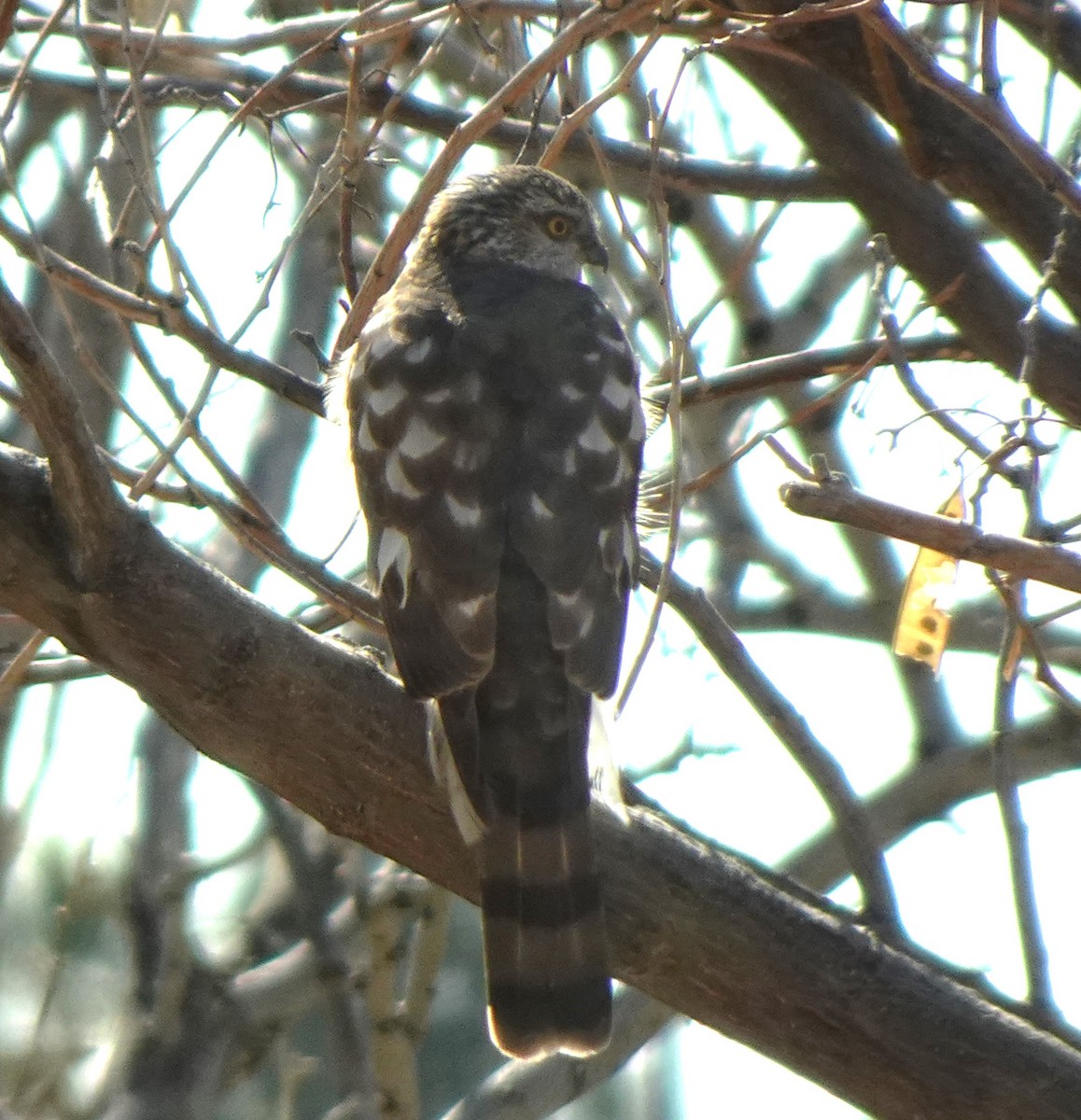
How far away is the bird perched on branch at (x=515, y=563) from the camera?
337 cm

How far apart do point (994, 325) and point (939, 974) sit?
67.6 inches

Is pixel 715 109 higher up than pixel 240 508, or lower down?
higher up

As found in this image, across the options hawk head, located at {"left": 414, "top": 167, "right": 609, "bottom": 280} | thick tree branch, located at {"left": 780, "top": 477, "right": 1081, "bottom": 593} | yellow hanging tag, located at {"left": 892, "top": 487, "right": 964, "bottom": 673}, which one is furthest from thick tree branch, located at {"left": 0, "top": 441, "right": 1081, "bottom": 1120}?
hawk head, located at {"left": 414, "top": 167, "right": 609, "bottom": 280}

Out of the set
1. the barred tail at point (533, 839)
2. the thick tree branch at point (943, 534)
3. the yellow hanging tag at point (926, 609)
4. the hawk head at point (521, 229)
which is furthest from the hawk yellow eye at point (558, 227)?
the thick tree branch at point (943, 534)

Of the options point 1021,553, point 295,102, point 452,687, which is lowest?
point 1021,553

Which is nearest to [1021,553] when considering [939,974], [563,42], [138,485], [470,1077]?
[939,974]

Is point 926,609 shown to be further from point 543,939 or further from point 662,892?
point 543,939

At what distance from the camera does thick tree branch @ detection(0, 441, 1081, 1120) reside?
3.10m

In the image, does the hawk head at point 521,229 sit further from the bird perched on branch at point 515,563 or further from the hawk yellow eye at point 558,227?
the bird perched on branch at point 515,563

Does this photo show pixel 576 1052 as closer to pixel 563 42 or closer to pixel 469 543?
pixel 469 543

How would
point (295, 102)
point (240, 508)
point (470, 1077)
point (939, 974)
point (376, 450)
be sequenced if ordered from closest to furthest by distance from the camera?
1. point (939, 974)
2. point (240, 508)
3. point (376, 450)
4. point (295, 102)
5. point (470, 1077)

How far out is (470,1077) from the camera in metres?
10.0

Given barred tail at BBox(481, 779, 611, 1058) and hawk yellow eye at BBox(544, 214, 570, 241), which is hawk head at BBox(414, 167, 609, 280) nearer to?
hawk yellow eye at BBox(544, 214, 570, 241)

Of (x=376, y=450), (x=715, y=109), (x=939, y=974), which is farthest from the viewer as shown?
(x=715, y=109)
